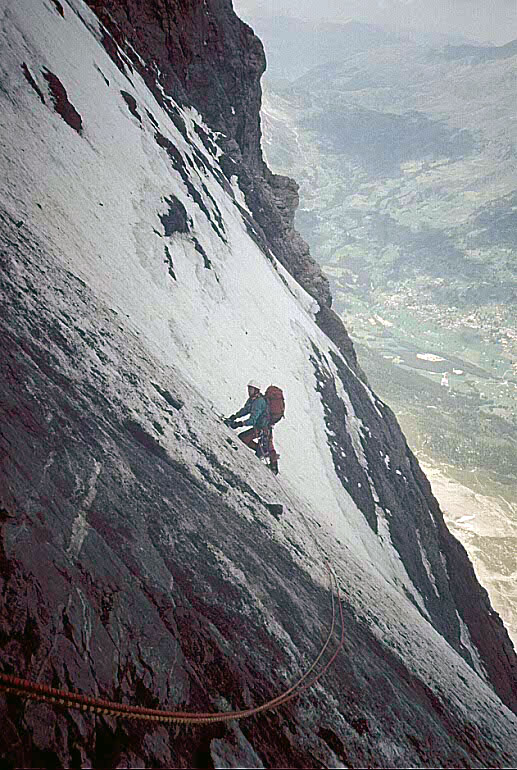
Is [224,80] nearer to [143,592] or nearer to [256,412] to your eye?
[256,412]

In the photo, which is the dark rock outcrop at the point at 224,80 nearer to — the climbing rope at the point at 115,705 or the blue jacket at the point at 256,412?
the blue jacket at the point at 256,412

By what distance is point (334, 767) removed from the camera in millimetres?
8664

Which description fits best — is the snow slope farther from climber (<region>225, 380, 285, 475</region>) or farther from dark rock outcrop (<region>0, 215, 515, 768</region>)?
dark rock outcrop (<region>0, 215, 515, 768</region>)

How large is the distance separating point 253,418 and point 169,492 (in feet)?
28.2

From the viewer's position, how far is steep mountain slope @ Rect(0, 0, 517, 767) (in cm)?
781

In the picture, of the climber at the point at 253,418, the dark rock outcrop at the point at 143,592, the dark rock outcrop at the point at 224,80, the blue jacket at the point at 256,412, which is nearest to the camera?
the dark rock outcrop at the point at 143,592

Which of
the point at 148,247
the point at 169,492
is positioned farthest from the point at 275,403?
the point at 169,492

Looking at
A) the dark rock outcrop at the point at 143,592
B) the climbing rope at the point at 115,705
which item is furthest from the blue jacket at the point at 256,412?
the climbing rope at the point at 115,705

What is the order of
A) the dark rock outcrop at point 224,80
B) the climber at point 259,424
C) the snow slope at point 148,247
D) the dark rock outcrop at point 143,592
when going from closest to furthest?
the dark rock outcrop at point 143,592 < the snow slope at point 148,247 < the climber at point 259,424 < the dark rock outcrop at point 224,80

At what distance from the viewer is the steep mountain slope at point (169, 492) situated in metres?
7.81

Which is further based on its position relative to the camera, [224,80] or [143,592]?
[224,80]

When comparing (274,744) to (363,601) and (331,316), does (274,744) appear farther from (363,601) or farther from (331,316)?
(331,316)

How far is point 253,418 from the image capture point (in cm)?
2014

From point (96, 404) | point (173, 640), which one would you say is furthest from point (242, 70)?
point (173, 640)
